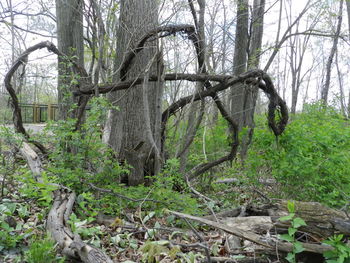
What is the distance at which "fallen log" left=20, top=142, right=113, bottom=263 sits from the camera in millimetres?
2350

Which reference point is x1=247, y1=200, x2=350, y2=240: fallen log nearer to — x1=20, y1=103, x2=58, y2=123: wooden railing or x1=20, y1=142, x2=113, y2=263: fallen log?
Result: x1=20, y1=142, x2=113, y2=263: fallen log

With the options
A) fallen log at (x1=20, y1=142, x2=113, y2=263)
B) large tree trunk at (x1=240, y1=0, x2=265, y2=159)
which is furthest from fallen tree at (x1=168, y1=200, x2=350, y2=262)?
large tree trunk at (x1=240, y1=0, x2=265, y2=159)

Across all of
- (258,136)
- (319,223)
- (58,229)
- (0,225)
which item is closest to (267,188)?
(258,136)

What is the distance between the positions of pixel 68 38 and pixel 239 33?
5377mm

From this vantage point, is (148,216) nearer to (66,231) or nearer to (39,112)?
(66,231)

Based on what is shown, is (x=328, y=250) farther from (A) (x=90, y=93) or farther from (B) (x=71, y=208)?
(A) (x=90, y=93)

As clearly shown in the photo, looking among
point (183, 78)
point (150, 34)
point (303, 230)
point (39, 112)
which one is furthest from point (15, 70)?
point (39, 112)

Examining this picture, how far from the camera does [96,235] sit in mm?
3088

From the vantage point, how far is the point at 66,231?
109 inches

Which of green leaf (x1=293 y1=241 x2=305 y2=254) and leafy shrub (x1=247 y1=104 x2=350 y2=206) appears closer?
green leaf (x1=293 y1=241 x2=305 y2=254)

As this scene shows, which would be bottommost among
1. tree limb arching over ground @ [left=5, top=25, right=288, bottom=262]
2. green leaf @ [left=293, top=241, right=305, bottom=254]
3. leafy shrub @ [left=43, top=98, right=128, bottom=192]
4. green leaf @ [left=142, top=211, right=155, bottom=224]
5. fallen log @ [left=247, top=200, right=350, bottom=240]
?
green leaf @ [left=142, top=211, right=155, bottom=224]

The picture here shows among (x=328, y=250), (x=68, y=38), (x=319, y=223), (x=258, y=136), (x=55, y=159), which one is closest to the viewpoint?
(x=328, y=250)

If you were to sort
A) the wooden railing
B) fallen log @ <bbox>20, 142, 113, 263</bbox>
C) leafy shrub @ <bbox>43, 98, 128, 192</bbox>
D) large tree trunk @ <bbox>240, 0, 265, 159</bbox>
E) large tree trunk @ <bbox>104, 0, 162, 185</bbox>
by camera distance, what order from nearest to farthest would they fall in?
fallen log @ <bbox>20, 142, 113, 263</bbox> → leafy shrub @ <bbox>43, 98, 128, 192</bbox> → large tree trunk @ <bbox>104, 0, 162, 185</bbox> → large tree trunk @ <bbox>240, 0, 265, 159</bbox> → the wooden railing

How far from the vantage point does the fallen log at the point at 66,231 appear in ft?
7.71
